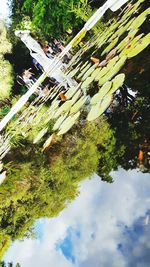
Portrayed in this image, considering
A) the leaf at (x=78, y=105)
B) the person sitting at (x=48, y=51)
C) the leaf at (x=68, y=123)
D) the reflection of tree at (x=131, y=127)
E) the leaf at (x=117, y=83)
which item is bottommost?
the reflection of tree at (x=131, y=127)

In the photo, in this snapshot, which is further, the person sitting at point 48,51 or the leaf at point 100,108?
the person sitting at point 48,51

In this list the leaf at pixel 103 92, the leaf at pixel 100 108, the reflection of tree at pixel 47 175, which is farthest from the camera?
the reflection of tree at pixel 47 175

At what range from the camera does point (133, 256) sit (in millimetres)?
2984

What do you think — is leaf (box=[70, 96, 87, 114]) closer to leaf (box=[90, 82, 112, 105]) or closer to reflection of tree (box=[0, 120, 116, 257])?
leaf (box=[90, 82, 112, 105])

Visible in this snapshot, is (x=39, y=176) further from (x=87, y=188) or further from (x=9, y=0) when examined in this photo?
(x=9, y=0)

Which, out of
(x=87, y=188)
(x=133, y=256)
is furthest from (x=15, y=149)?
(x=133, y=256)

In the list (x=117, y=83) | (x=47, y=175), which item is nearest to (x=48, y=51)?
(x=47, y=175)

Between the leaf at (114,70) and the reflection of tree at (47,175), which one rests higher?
the leaf at (114,70)

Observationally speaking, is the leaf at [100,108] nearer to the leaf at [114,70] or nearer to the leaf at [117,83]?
the leaf at [117,83]

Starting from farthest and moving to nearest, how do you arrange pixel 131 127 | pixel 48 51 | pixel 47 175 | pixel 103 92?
1. pixel 48 51
2. pixel 47 175
3. pixel 131 127
4. pixel 103 92

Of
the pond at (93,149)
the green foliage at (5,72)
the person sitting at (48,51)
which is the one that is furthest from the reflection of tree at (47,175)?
the green foliage at (5,72)

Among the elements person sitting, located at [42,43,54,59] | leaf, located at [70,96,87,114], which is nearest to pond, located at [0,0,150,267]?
leaf, located at [70,96,87,114]

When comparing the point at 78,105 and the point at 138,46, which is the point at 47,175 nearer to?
the point at 78,105

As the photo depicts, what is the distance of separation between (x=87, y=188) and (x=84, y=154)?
3.68ft
